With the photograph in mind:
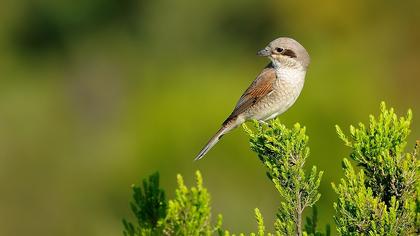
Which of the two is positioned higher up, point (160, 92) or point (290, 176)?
point (160, 92)

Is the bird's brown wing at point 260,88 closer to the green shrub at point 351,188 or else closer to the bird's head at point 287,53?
the bird's head at point 287,53

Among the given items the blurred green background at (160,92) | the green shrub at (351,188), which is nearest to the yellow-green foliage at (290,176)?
the green shrub at (351,188)

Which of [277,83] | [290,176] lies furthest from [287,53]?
[290,176]

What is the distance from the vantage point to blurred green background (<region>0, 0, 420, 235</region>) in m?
11.1

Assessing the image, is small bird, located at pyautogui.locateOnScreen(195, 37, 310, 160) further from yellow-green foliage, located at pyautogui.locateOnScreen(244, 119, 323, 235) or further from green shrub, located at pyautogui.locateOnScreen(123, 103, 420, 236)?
yellow-green foliage, located at pyautogui.locateOnScreen(244, 119, 323, 235)

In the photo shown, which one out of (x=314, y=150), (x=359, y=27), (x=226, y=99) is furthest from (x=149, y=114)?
(x=359, y=27)

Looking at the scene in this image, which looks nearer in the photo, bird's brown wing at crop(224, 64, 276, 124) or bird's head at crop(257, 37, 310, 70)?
bird's head at crop(257, 37, 310, 70)

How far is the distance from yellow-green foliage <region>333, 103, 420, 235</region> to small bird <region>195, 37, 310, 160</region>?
2.00m

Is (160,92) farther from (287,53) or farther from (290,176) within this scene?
(290,176)

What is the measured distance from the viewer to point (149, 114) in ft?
Result: 47.7

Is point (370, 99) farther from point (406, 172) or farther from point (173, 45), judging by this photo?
point (173, 45)

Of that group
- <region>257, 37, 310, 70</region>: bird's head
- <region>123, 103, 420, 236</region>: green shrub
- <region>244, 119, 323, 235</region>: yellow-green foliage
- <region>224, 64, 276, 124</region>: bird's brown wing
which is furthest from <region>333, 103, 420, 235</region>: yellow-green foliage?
<region>224, 64, 276, 124</region>: bird's brown wing

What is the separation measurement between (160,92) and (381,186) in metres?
14.3

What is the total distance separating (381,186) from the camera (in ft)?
11.3
